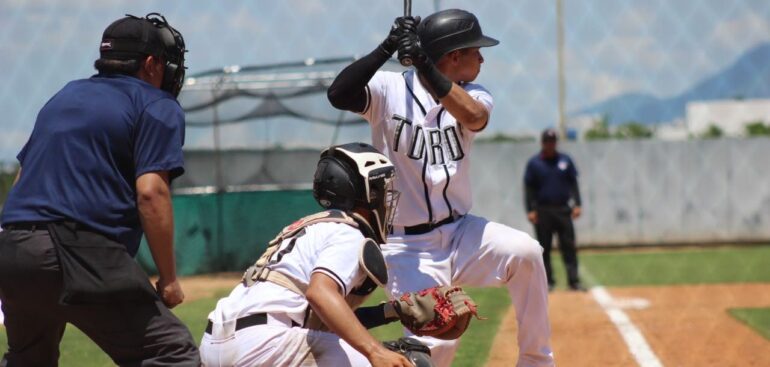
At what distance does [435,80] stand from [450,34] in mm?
557

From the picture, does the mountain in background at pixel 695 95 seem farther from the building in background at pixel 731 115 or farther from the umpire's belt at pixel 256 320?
the building in background at pixel 731 115

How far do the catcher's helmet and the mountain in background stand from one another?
6.30 meters

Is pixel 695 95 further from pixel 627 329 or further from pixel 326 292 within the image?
pixel 326 292

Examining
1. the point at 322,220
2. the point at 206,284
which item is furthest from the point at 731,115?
the point at 322,220

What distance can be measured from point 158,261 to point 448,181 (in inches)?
66.3

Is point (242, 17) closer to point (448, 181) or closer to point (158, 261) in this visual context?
point (448, 181)

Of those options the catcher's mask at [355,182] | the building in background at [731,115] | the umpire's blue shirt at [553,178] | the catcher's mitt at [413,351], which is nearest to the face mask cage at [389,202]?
the catcher's mask at [355,182]

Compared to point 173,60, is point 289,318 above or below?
below

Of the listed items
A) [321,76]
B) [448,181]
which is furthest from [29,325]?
[321,76]

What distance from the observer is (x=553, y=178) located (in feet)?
43.9

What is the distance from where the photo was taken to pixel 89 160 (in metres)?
4.28

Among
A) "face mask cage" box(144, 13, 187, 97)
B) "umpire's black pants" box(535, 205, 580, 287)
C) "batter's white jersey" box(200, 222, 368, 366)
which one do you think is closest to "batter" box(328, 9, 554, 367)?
"face mask cage" box(144, 13, 187, 97)

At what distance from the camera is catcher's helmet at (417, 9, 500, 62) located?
5.59m

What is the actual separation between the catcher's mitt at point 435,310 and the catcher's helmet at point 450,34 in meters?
1.58
